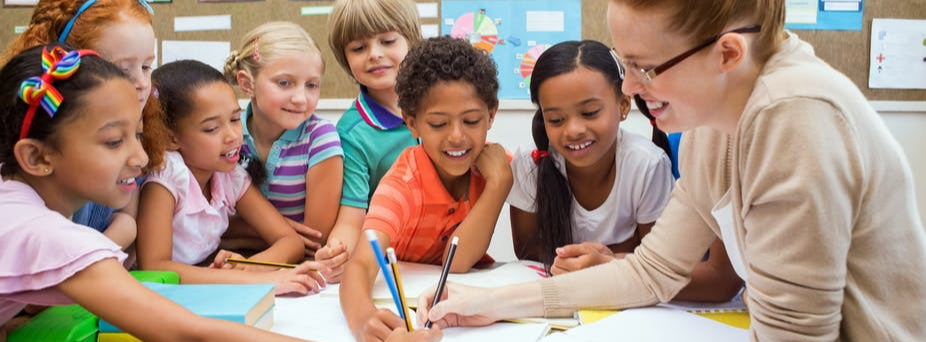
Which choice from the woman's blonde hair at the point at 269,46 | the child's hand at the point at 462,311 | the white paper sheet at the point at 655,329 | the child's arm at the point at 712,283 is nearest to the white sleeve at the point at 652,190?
the child's arm at the point at 712,283

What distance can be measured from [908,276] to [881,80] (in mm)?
2271

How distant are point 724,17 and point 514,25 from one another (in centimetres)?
195

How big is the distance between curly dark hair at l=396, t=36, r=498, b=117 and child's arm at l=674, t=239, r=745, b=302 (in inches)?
21.8

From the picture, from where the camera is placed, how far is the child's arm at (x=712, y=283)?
1.06 m

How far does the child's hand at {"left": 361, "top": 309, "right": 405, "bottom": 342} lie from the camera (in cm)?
90

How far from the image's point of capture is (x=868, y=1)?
2.54m

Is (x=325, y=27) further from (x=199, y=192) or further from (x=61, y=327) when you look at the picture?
(x=61, y=327)

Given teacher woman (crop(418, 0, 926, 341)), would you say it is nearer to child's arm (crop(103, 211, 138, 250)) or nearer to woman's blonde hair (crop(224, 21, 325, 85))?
child's arm (crop(103, 211, 138, 250))

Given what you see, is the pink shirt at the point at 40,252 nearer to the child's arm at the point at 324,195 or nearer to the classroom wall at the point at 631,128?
the child's arm at the point at 324,195

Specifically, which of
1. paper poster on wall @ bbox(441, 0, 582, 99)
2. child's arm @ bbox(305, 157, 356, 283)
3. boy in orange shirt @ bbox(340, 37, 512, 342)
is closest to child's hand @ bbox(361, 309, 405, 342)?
boy in orange shirt @ bbox(340, 37, 512, 342)

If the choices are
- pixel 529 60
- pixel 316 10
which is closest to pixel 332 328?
pixel 529 60

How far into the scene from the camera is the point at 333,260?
1283 millimetres

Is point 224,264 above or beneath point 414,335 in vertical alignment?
beneath

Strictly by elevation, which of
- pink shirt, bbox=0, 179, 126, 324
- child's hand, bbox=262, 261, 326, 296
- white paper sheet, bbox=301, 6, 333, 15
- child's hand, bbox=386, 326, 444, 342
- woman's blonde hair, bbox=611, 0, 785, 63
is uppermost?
woman's blonde hair, bbox=611, 0, 785, 63
